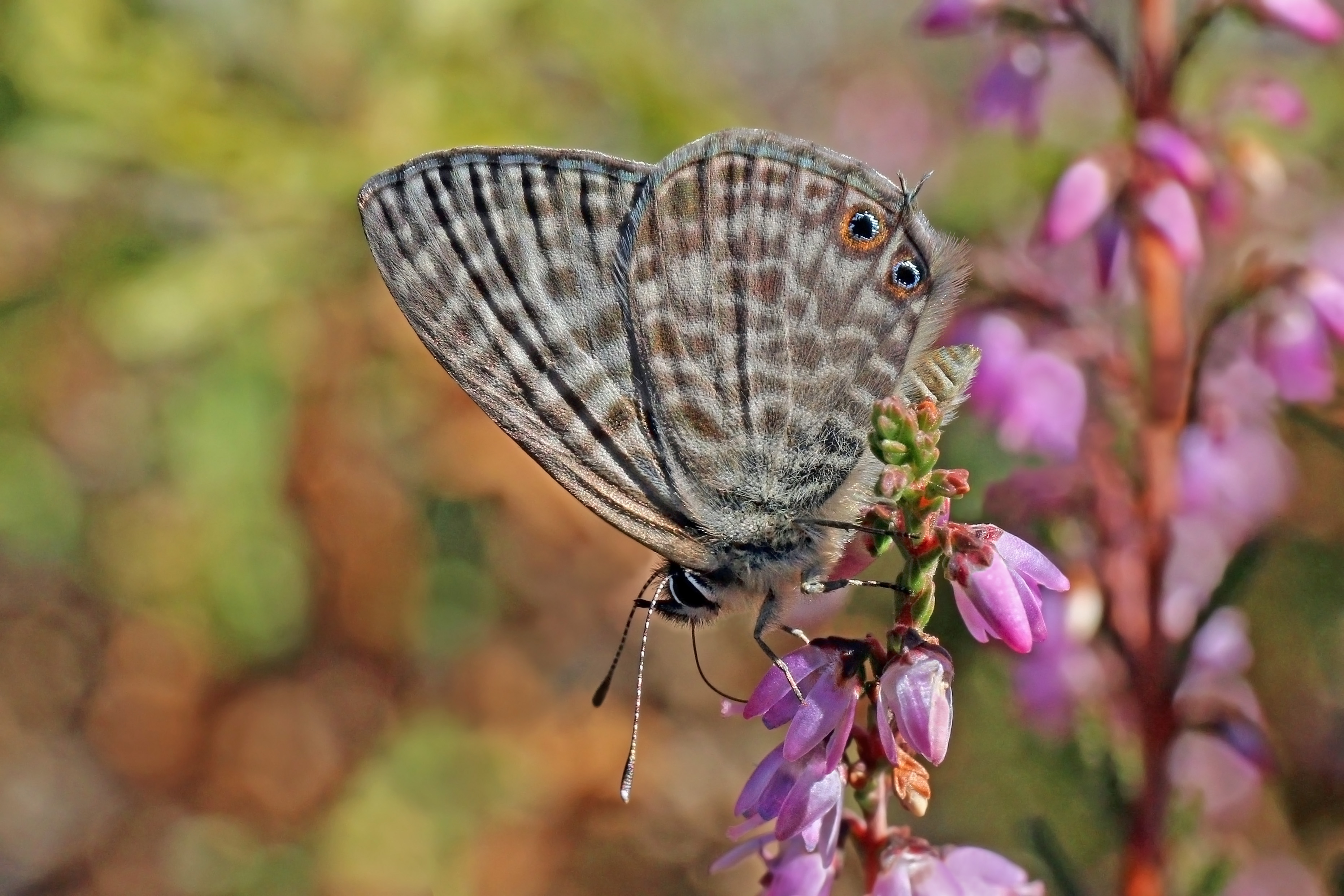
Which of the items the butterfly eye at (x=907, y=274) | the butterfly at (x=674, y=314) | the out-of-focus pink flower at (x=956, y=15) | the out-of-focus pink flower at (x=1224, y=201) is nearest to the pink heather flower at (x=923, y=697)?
the butterfly at (x=674, y=314)

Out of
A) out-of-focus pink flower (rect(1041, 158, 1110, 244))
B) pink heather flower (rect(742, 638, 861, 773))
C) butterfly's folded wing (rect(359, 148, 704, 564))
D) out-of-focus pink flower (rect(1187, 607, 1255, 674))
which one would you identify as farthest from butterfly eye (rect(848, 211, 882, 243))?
out-of-focus pink flower (rect(1187, 607, 1255, 674))

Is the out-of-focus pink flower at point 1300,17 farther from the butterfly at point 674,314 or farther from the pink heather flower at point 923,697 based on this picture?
the pink heather flower at point 923,697

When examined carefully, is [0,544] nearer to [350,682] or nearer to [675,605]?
[350,682]

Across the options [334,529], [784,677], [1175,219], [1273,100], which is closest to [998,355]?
[1175,219]

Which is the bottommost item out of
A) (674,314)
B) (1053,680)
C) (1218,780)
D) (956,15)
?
(1218,780)

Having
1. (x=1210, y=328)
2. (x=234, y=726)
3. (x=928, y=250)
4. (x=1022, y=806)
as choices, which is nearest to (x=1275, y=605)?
(x=1022, y=806)

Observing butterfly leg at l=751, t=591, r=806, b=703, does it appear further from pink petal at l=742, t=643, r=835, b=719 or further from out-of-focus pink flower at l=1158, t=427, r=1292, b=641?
out-of-focus pink flower at l=1158, t=427, r=1292, b=641

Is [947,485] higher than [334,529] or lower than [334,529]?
higher

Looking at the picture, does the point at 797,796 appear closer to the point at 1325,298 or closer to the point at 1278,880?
the point at 1325,298
